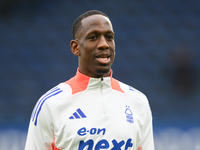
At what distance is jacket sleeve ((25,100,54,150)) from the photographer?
6.53ft

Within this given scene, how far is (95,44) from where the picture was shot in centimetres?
202

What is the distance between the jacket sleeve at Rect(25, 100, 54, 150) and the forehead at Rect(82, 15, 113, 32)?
0.43m

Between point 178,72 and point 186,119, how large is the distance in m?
0.87

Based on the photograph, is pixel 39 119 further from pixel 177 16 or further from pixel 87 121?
pixel 177 16

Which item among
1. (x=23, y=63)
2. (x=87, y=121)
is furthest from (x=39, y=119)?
(x=23, y=63)

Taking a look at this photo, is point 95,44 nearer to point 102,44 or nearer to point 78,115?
point 102,44

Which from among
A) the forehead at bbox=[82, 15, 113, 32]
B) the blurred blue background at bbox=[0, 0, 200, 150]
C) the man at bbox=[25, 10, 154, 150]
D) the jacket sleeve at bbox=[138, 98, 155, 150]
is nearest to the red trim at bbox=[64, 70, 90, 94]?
the man at bbox=[25, 10, 154, 150]

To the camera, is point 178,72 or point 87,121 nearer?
point 87,121

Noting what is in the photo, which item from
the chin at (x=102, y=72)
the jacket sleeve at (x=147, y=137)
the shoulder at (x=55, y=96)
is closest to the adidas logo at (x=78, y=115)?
the shoulder at (x=55, y=96)

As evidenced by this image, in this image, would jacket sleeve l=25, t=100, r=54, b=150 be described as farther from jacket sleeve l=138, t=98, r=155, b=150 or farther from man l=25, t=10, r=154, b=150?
jacket sleeve l=138, t=98, r=155, b=150

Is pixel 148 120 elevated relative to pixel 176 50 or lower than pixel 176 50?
lower

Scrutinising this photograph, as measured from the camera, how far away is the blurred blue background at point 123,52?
598 cm

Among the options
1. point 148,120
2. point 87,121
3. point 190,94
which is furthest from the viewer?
point 190,94

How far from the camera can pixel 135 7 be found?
6.66 metres
